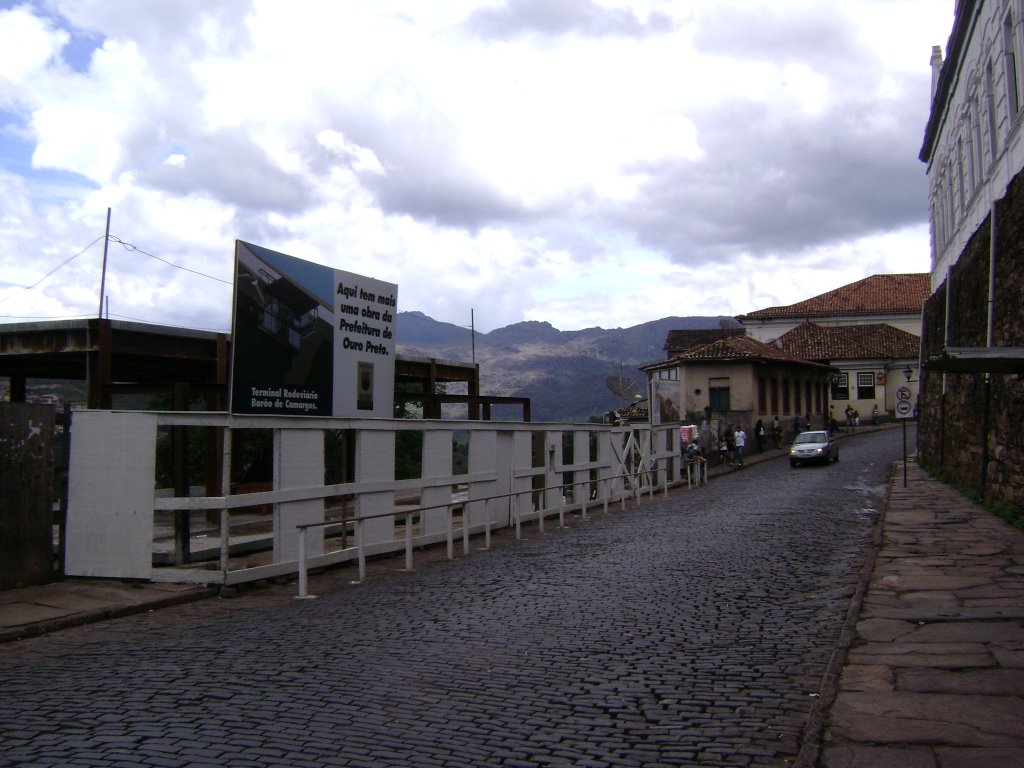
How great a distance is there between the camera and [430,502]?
50.1ft

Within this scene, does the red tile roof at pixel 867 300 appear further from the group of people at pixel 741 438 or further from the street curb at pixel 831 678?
the street curb at pixel 831 678

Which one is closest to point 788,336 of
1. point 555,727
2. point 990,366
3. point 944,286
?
point 944,286

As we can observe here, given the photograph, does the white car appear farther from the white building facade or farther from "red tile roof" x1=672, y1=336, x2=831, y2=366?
"red tile roof" x1=672, y1=336, x2=831, y2=366

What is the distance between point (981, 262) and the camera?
60.5ft

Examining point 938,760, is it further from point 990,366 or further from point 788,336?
point 788,336

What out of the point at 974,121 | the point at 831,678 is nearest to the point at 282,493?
the point at 831,678

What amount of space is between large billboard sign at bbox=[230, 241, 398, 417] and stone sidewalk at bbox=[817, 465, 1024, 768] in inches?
317

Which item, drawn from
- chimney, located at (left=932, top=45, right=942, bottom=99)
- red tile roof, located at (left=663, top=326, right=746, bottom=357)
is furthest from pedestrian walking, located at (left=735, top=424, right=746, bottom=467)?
red tile roof, located at (left=663, top=326, right=746, bottom=357)

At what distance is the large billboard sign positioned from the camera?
1259 centimetres

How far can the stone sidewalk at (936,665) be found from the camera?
4.82 m

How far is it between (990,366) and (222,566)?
1040 cm

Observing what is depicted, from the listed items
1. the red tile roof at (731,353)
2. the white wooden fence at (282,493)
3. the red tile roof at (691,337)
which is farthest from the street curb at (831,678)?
the red tile roof at (691,337)

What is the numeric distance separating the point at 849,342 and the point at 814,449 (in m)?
31.8

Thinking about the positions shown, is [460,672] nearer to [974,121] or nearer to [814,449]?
[974,121]
